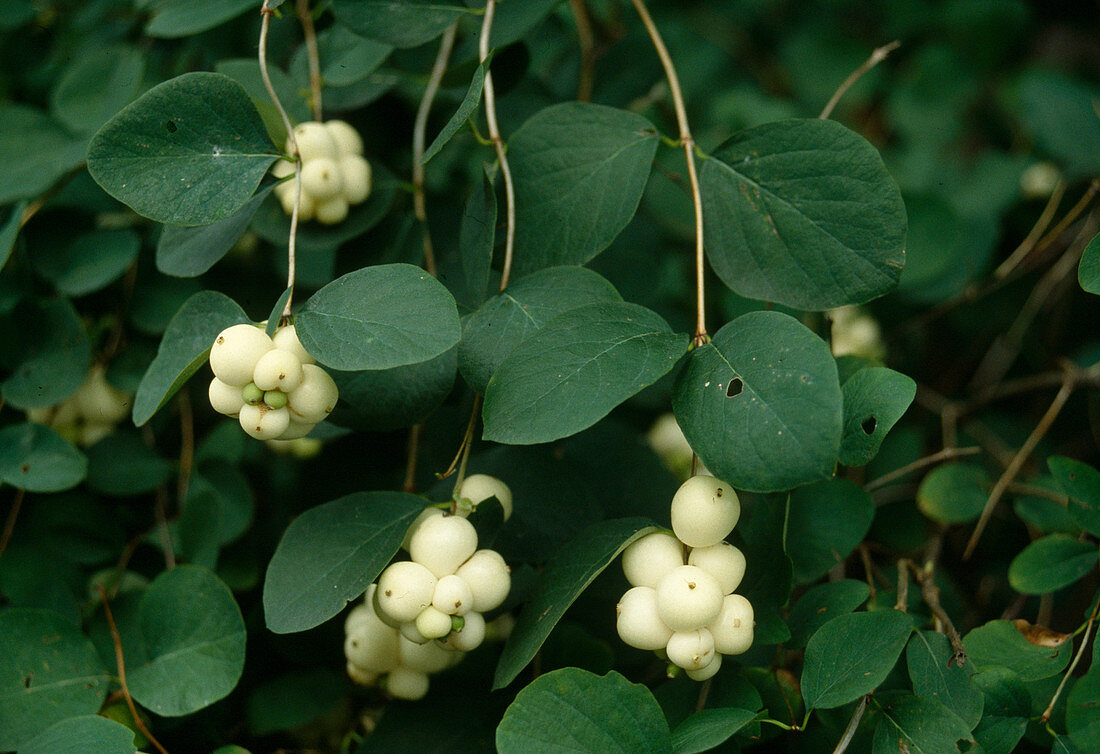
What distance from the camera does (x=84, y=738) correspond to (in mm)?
763

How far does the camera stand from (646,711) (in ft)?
2.31

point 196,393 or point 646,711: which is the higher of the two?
point 646,711

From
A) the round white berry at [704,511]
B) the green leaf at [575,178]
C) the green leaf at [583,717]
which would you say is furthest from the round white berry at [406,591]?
the green leaf at [575,178]

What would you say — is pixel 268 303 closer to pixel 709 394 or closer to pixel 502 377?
pixel 502 377

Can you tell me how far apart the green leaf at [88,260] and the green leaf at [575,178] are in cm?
57

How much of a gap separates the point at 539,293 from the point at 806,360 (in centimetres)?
28

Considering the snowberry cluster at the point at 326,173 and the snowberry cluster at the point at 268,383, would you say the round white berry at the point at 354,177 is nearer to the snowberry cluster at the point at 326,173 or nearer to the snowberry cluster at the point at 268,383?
the snowberry cluster at the point at 326,173

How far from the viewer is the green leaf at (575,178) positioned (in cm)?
87

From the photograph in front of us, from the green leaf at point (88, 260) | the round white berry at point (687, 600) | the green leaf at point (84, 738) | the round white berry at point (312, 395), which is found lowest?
the green leaf at point (84, 738)

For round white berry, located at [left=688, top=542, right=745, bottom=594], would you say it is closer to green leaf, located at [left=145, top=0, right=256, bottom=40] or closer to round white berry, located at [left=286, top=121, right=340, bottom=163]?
round white berry, located at [left=286, top=121, right=340, bottom=163]

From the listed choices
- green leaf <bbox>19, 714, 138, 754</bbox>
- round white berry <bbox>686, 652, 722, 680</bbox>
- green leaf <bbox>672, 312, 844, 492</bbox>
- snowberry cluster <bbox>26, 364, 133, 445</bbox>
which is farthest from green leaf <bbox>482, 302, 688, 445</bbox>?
snowberry cluster <bbox>26, 364, 133, 445</bbox>

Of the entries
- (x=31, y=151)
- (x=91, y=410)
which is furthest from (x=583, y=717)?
(x=31, y=151)

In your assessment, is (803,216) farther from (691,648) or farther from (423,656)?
(423,656)

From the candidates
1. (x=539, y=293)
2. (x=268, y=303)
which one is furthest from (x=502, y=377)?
(x=268, y=303)
